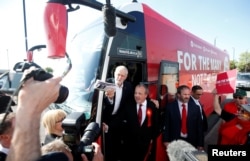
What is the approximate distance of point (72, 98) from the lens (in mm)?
3277

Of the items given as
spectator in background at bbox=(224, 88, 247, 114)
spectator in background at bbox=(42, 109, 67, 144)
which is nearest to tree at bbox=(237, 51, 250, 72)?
spectator in background at bbox=(224, 88, 247, 114)

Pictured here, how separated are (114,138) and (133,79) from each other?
102cm

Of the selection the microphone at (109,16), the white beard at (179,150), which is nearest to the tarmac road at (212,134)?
the microphone at (109,16)

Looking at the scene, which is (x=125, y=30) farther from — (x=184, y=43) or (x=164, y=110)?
(x=184, y=43)

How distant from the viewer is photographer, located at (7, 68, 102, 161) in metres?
1.08

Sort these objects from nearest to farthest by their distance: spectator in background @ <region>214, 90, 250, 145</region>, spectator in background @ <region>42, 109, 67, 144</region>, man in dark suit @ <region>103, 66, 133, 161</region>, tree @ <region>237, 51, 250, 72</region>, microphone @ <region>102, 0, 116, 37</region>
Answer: microphone @ <region>102, 0, 116, 37</region>
spectator in background @ <region>42, 109, 67, 144</region>
man in dark suit @ <region>103, 66, 133, 161</region>
spectator in background @ <region>214, 90, 250, 145</region>
tree @ <region>237, 51, 250, 72</region>

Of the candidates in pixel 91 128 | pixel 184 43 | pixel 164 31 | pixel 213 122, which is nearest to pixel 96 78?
pixel 91 128

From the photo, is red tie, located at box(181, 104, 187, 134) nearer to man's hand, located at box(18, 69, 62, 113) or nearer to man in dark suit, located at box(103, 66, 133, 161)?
man in dark suit, located at box(103, 66, 133, 161)

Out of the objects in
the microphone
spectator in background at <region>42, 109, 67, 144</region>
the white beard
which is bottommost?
spectator in background at <region>42, 109, 67, 144</region>

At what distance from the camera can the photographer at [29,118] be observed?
1085mm

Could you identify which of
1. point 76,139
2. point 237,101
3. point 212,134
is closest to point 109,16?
point 76,139

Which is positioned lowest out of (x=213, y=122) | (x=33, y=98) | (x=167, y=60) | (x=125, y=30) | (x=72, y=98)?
(x=213, y=122)

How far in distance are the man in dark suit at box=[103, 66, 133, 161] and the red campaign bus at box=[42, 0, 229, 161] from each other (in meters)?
0.19

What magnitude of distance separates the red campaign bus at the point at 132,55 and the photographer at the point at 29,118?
0.87 m
